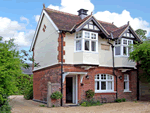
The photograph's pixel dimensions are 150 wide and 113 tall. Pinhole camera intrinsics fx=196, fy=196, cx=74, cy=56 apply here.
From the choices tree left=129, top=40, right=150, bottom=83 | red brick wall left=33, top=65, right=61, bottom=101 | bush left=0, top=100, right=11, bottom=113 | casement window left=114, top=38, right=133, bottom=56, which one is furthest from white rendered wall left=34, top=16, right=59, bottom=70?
bush left=0, top=100, right=11, bottom=113

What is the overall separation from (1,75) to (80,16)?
12.8 meters

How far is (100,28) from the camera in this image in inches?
638

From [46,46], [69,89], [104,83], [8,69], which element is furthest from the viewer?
[46,46]

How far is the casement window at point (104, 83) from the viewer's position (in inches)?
663

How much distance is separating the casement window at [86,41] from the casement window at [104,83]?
100 inches

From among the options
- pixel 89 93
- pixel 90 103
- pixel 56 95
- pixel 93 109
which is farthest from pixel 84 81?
pixel 93 109

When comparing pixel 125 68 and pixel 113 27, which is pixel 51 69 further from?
pixel 113 27

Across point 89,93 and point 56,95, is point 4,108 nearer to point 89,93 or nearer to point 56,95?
point 56,95

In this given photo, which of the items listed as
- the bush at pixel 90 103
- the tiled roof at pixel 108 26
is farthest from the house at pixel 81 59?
the bush at pixel 90 103

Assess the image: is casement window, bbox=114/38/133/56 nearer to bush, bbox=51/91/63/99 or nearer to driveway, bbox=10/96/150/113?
driveway, bbox=10/96/150/113

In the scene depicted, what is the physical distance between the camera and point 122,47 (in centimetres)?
1759

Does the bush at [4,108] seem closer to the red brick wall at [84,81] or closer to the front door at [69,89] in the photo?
the red brick wall at [84,81]

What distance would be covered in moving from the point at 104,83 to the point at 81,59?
3579mm

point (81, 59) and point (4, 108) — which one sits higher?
point (81, 59)
